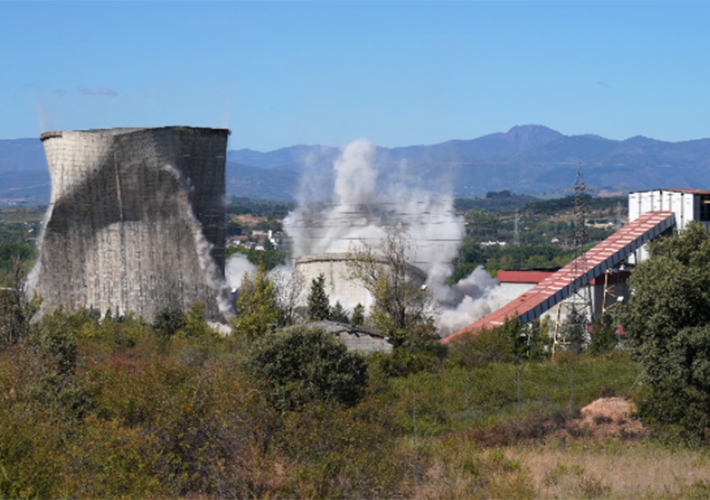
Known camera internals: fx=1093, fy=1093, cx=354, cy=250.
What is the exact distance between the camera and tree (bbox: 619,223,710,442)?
21.5 m

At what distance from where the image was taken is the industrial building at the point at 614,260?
1773 inches

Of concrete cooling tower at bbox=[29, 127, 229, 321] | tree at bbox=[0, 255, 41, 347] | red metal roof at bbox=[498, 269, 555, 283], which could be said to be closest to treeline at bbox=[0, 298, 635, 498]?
tree at bbox=[0, 255, 41, 347]

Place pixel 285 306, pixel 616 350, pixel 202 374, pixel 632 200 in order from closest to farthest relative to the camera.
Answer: pixel 202 374 < pixel 616 350 < pixel 285 306 < pixel 632 200

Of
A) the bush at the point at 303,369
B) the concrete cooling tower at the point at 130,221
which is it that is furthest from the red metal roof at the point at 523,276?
the bush at the point at 303,369

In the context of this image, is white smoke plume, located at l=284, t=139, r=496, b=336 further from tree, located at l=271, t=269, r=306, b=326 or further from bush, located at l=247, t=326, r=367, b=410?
bush, located at l=247, t=326, r=367, b=410

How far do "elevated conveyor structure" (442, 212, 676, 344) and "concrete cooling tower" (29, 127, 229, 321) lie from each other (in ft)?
42.0

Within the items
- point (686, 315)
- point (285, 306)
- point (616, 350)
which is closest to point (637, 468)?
point (686, 315)

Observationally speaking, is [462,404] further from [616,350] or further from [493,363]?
[616,350]

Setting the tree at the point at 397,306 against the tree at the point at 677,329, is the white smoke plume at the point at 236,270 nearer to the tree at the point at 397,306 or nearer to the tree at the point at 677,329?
the tree at the point at 397,306

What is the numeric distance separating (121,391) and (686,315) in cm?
1106

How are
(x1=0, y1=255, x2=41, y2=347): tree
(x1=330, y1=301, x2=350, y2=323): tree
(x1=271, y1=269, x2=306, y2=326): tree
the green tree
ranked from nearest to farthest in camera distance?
(x1=0, y1=255, x2=41, y2=347): tree, the green tree, (x1=271, y1=269, x2=306, y2=326): tree, (x1=330, y1=301, x2=350, y2=323): tree

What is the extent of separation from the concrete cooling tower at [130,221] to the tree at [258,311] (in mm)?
5426

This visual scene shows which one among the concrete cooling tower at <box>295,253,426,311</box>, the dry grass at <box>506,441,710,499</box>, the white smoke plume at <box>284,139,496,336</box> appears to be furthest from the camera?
the white smoke plume at <box>284,139,496,336</box>

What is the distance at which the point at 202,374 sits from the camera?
19641 mm
